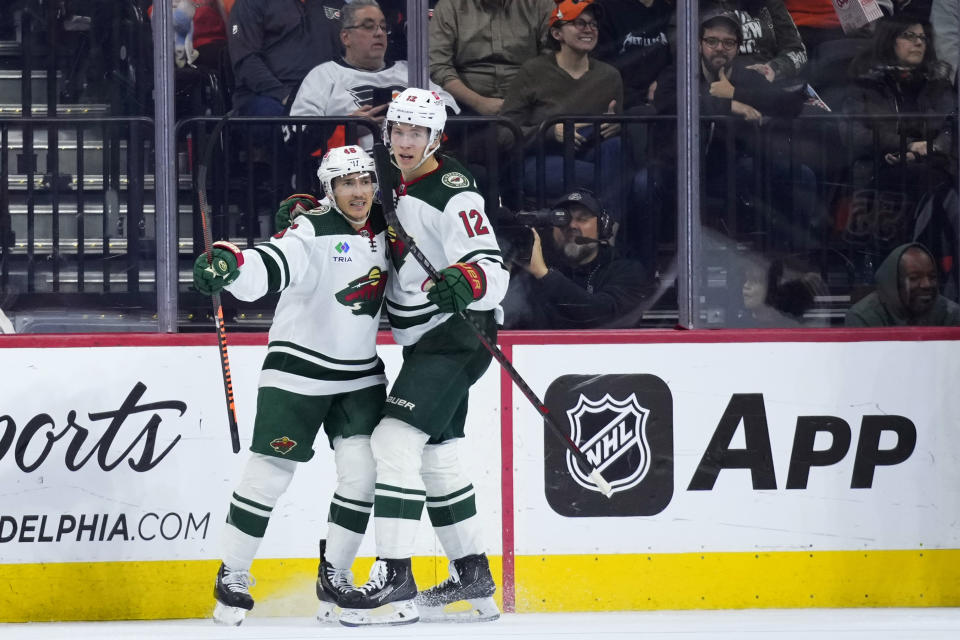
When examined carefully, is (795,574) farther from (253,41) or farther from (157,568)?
(253,41)

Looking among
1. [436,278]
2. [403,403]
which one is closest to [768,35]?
[436,278]

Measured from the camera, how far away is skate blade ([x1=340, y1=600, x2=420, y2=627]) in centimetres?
346

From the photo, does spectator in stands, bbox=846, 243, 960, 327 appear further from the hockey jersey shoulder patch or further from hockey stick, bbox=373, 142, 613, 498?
the hockey jersey shoulder patch

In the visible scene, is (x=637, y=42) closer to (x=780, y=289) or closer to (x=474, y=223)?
(x=780, y=289)

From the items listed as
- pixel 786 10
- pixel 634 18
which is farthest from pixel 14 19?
pixel 786 10

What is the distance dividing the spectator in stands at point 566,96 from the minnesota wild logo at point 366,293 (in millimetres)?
797

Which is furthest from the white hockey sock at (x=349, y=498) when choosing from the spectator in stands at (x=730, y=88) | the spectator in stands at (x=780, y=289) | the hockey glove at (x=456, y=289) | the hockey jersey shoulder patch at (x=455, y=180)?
the spectator in stands at (x=730, y=88)

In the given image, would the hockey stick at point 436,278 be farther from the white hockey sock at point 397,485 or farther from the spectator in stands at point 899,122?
the spectator in stands at point 899,122

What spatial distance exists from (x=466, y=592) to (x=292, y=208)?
117 cm

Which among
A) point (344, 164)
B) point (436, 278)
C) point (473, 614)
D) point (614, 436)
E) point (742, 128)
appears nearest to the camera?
point (436, 278)

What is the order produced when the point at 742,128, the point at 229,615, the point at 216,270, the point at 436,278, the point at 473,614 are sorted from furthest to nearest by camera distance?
the point at 742,128 → the point at 473,614 → the point at 229,615 → the point at 436,278 → the point at 216,270

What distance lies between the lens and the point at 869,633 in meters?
3.39

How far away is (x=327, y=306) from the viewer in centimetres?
345

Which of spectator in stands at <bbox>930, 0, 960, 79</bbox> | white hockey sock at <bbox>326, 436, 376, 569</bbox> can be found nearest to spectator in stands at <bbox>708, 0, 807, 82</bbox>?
spectator in stands at <bbox>930, 0, 960, 79</bbox>
